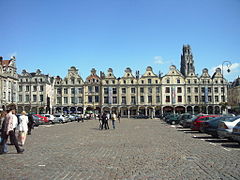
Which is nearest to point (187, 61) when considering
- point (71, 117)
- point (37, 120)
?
point (71, 117)

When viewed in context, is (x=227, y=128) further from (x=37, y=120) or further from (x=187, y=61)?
(x=187, y=61)

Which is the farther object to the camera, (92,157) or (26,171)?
(92,157)

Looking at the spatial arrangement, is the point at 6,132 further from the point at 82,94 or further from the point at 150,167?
the point at 82,94

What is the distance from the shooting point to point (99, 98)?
259 feet

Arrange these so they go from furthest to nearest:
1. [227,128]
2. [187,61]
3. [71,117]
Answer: [187,61] → [71,117] → [227,128]

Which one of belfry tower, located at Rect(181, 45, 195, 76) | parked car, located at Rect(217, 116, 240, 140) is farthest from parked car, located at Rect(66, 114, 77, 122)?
belfry tower, located at Rect(181, 45, 195, 76)

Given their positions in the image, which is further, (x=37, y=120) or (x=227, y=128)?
(x=37, y=120)

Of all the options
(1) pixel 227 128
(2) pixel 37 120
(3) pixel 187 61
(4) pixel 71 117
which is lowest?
(4) pixel 71 117

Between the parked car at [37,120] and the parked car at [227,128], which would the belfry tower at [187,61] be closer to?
the parked car at [37,120]

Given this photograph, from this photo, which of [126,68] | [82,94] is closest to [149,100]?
[126,68]

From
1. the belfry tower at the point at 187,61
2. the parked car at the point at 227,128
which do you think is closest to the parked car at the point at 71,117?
the parked car at the point at 227,128

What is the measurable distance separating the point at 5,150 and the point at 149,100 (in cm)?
6818

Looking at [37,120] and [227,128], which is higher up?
[227,128]

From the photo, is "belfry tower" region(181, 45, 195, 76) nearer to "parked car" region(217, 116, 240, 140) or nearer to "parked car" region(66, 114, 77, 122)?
"parked car" region(66, 114, 77, 122)
